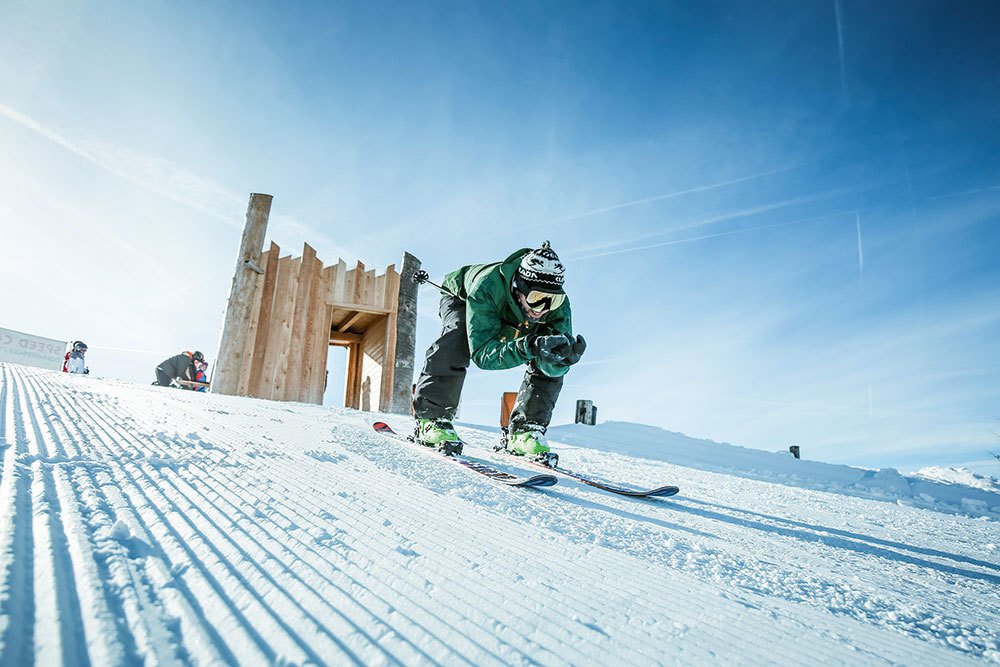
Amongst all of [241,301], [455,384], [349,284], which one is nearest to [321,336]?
[349,284]

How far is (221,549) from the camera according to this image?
0.81 m

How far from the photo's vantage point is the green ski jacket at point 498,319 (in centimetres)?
265

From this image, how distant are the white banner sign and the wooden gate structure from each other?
12347 mm

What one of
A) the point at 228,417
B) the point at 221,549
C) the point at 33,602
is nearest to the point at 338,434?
the point at 228,417

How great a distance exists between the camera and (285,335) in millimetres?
8039

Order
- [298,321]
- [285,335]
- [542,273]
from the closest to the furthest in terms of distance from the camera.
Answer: [542,273], [285,335], [298,321]

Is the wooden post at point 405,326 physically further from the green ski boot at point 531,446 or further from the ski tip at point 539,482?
the ski tip at point 539,482

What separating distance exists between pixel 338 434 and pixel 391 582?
188 centimetres

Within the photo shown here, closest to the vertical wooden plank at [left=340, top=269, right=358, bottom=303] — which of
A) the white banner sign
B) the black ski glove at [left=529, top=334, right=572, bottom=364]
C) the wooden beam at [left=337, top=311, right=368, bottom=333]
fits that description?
the wooden beam at [left=337, top=311, right=368, bottom=333]

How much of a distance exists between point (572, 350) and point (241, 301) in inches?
259

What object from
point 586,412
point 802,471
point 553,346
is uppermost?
point 553,346

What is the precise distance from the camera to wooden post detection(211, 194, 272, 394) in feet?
22.9

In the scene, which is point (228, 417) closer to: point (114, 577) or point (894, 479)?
point (114, 577)

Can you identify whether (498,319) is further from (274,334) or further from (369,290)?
(369,290)
